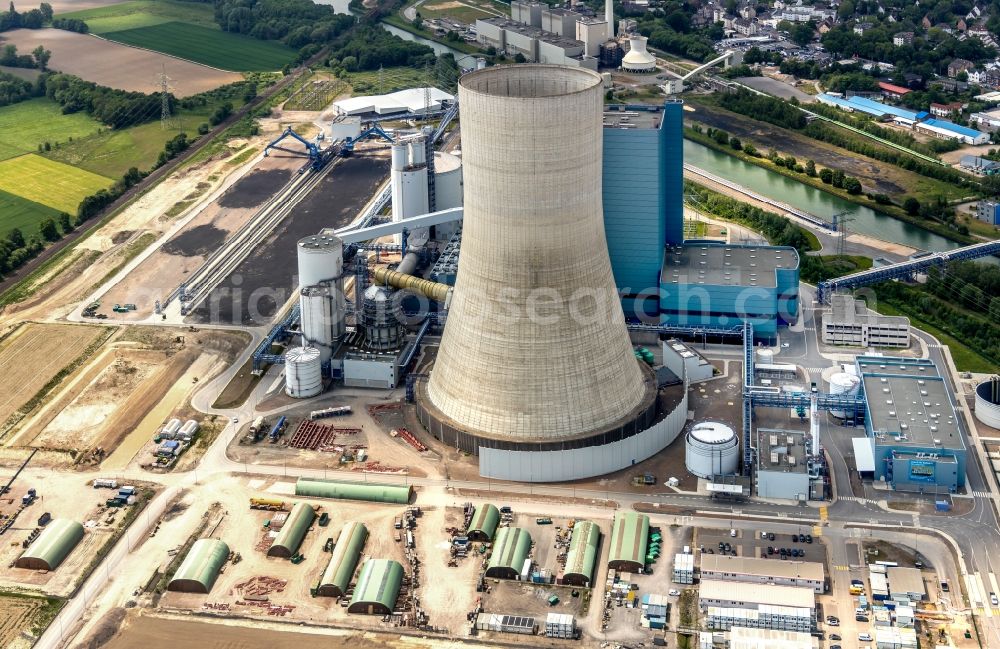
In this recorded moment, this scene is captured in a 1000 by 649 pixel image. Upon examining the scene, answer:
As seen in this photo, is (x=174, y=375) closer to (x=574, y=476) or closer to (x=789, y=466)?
(x=574, y=476)

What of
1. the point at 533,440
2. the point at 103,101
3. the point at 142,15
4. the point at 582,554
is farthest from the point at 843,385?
the point at 142,15

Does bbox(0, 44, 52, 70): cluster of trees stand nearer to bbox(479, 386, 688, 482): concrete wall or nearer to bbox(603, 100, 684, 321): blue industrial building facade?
bbox(603, 100, 684, 321): blue industrial building facade

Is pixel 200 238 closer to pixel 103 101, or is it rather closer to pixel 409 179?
pixel 409 179

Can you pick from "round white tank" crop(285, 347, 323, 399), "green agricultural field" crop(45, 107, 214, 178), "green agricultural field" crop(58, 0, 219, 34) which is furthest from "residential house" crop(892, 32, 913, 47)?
"round white tank" crop(285, 347, 323, 399)

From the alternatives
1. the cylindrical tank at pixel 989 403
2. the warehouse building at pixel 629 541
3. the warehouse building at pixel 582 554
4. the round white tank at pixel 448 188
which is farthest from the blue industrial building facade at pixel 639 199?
the warehouse building at pixel 582 554

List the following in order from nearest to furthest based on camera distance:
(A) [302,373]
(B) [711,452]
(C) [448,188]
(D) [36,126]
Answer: (B) [711,452], (A) [302,373], (C) [448,188], (D) [36,126]

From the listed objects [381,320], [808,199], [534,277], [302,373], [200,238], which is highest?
[534,277]

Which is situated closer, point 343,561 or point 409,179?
point 343,561

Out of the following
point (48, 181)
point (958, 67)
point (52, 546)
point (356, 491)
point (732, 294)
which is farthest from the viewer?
point (958, 67)
